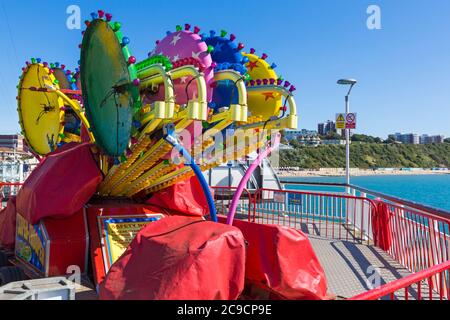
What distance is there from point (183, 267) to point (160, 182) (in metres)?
2.77

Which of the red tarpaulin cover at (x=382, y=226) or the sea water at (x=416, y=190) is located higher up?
the red tarpaulin cover at (x=382, y=226)

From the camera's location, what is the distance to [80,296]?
190 inches

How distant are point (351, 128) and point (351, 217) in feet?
13.4

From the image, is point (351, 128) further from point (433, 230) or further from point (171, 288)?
point (171, 288)

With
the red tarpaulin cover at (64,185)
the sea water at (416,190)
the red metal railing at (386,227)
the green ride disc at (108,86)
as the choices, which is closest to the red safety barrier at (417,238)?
the red metal railing at (386,227)

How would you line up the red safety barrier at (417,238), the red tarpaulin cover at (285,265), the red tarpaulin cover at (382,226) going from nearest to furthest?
the red tarpaulin cover at (285,265) → the red safety barrier at (417,238) → the red tarpaulin cover at (382,226)

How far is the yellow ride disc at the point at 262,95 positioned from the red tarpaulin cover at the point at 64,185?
2338 mm

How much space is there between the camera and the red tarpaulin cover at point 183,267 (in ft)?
10.8

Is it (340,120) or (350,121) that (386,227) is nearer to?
(350,121)

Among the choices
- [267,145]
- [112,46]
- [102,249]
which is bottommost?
[102,249]

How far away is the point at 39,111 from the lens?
7.50 metres

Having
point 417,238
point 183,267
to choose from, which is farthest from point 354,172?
point 183,267

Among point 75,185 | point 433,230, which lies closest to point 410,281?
point 433,230

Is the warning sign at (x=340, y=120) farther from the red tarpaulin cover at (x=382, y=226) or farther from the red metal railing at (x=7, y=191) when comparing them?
the red metal railing at (x=7, y=191)
